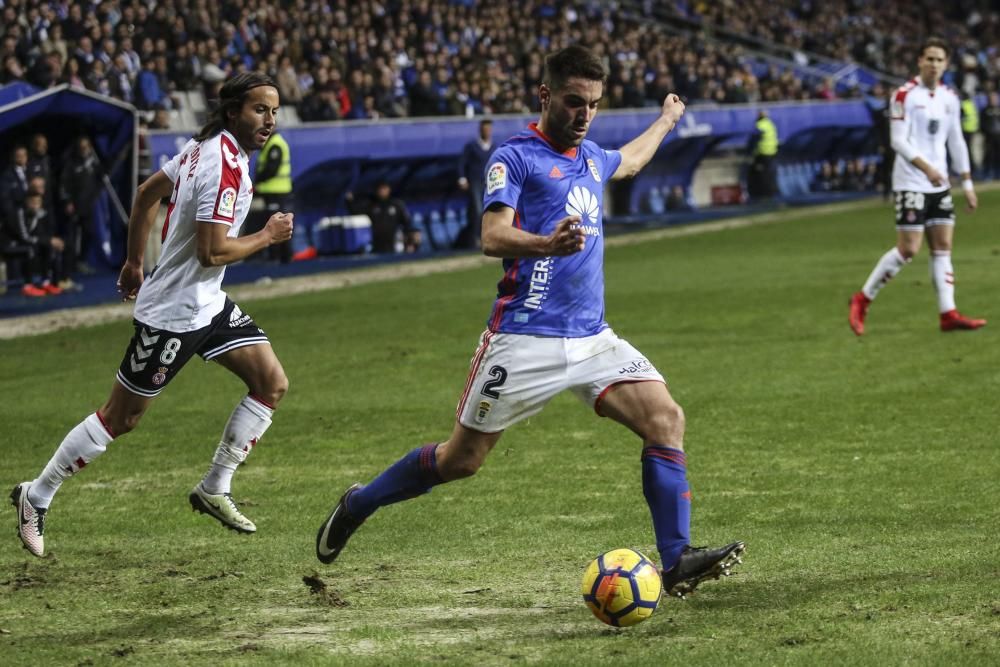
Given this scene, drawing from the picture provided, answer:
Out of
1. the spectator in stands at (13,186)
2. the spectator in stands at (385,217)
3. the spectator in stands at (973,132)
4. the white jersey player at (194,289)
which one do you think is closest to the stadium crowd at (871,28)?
the spectator in stands at (973,132)

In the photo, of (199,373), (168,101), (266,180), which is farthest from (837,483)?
(168,101)

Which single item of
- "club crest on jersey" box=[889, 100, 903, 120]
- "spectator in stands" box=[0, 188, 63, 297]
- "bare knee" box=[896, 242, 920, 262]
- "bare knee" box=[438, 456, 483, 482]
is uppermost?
Result: "club crest on jersey" box=[889, 100, 903, 120]

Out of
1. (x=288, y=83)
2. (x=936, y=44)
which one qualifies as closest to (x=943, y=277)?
(x=936, y=44)

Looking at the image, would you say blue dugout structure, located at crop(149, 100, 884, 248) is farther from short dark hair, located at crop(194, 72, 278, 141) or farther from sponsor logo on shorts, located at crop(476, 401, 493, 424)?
sponsor logo on shorts, located at crop(476, 401, 493, 424)

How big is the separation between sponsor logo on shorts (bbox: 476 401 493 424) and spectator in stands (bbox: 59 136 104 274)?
16033 millimetres

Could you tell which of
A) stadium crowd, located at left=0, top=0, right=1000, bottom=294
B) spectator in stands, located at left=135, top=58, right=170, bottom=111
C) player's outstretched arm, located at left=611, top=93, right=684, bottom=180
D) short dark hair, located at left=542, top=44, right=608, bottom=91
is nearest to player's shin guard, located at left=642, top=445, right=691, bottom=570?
player's outstretched arm, located at left=611, top=93, right=684, bottom=180

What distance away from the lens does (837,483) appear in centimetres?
817

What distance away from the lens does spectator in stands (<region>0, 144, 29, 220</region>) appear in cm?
1984

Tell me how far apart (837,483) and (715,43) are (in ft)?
134

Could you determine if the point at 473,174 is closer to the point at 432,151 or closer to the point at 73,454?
the point at 432,151

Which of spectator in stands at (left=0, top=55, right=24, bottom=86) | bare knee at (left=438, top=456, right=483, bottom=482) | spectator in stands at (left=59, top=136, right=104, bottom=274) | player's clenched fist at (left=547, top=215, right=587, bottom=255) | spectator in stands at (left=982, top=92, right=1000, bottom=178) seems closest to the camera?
player's clenched fist at (left=547, top=215, right=587, bottom=255)

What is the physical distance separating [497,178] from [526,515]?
234cm

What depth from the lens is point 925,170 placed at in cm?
1347

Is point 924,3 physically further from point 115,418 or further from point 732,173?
point 115,418
